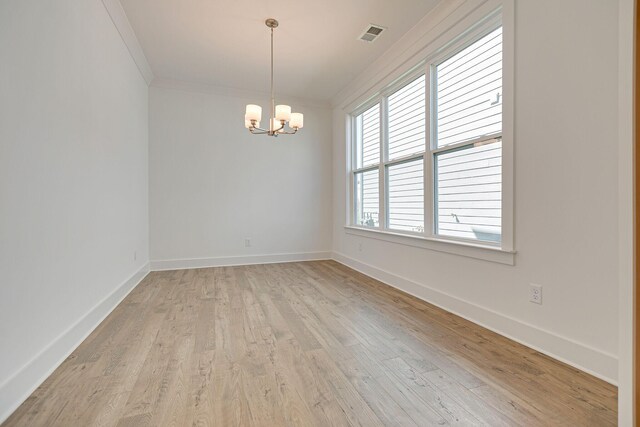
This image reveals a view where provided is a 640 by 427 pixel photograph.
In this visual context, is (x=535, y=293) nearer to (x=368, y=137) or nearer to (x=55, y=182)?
(x=368, y=137)

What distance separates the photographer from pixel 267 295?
10.4 feet

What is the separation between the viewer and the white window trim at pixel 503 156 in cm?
213

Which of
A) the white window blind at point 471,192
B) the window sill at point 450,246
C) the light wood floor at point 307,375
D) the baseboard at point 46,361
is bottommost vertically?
the light wood floor at point 307,375

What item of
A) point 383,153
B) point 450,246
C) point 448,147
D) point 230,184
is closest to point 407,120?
point 383,153

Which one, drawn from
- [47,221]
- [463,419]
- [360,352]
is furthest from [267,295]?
[463,419]

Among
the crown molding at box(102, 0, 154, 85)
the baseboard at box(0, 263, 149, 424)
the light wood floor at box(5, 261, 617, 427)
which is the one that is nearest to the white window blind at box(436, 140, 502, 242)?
the light wood floor at box(5, 261, 617, 427)

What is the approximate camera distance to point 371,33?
3.12m

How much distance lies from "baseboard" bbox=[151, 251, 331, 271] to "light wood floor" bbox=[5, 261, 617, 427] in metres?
1.68

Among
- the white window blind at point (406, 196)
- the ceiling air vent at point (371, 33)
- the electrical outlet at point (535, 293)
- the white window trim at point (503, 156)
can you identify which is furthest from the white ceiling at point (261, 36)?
the electrical outlet at point (535, 293)

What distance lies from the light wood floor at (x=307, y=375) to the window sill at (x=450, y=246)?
0.55 meters

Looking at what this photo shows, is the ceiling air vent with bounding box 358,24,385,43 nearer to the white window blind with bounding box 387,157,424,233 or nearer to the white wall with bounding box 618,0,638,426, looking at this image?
the white window blind with bounding box 387,157,424,233

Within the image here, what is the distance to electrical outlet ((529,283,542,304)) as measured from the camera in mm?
1948

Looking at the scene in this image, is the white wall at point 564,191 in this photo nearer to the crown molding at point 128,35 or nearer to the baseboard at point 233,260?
the baseboard at point 233,260

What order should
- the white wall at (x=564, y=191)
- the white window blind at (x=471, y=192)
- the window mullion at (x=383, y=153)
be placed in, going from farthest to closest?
the window mullion at (x=383, y=153), the white window blind at (x=471, y=192), the white wall at (x=564, y=191)
